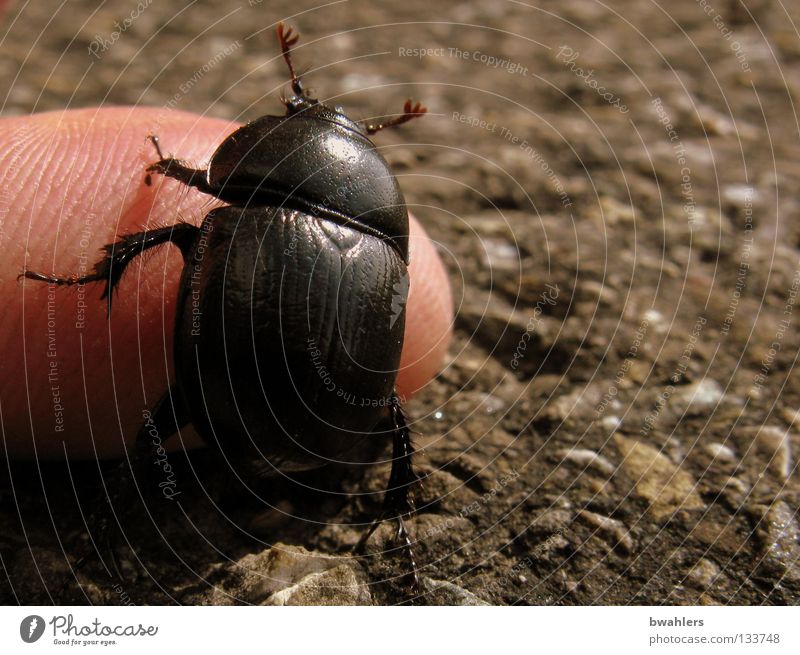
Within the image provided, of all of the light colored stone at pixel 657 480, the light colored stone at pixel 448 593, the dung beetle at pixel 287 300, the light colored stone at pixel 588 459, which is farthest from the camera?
the light colored stone at pixel 588 459

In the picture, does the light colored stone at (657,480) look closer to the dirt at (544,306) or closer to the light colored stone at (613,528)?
the dirt at (544,306)

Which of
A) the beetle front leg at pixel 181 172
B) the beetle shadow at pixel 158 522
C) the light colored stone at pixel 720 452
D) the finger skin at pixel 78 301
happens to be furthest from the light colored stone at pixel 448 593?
the beetle front leg at pixel 181 172

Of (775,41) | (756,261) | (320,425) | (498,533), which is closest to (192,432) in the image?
(320,425)

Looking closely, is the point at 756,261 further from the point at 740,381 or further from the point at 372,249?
the point at 372,249

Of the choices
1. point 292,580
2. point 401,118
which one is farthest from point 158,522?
point 401,118

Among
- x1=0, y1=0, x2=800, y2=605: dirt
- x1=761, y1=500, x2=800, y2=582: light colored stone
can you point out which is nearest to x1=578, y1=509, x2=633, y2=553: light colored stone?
x1=0, y1=0, x2=800, y2=605: dirt

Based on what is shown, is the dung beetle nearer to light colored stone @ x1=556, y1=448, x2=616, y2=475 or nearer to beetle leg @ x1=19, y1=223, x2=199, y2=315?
beetle leg @ x1=19, y1=223, x2=199, y2=315
